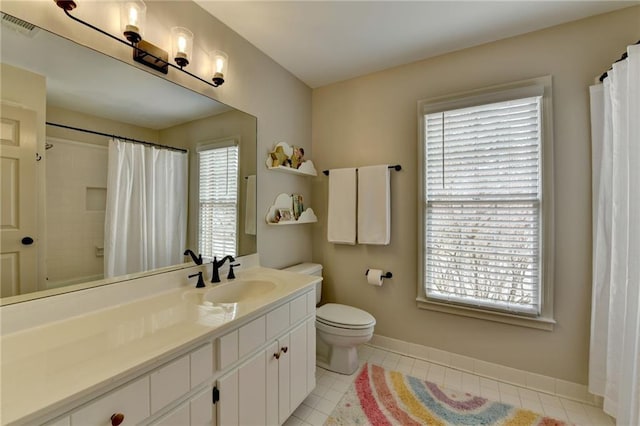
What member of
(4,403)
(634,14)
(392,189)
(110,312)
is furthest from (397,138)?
(4,403)

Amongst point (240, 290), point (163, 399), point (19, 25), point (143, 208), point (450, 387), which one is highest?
point (19, 25)

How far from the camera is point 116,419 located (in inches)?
29.3

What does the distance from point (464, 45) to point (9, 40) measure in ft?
8.46

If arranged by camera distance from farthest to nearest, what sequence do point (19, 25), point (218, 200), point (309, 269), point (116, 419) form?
1. point (309, 269)
2. point (218, 200)
3. point (19, 25)
4. point (116, 419)

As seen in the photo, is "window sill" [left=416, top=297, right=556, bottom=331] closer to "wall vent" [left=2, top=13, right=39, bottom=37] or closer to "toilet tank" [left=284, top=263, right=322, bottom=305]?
"toilet tank" [left=284, top=263, right=322, bottom=305]

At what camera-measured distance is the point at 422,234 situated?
2.21 meters

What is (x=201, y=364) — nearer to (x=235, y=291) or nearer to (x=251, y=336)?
(x=251, y=336)

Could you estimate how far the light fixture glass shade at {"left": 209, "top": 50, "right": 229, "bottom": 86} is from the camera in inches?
64.7

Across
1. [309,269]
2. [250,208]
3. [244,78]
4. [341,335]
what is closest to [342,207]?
[309,269]

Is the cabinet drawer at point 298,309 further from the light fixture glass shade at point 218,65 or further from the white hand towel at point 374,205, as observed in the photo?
the light fixture glass shade at point 218,65

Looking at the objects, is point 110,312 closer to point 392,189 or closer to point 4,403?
point 4,403

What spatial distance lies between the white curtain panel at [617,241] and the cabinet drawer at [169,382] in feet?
6.77

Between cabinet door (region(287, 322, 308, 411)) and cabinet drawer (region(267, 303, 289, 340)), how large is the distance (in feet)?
0.36

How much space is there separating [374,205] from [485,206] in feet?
2.75
